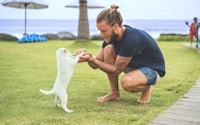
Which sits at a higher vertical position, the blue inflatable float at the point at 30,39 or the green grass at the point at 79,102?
the green grass at the point at 79,102

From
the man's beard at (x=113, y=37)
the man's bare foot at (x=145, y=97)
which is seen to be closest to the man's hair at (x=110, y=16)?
the man's beard at (x=113, y=37)

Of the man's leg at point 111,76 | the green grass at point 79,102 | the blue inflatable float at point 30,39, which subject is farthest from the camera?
the blue inflatable float at point 30,39

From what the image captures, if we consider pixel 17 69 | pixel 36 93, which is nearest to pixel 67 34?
pixel 17 69

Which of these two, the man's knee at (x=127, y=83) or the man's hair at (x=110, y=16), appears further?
the man's knee at (x=127, y=83)

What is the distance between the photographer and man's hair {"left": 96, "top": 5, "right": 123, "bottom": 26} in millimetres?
3000

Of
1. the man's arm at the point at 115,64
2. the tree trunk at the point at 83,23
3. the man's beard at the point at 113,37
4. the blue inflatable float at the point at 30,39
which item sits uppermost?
the man's beard at the point at 113,37

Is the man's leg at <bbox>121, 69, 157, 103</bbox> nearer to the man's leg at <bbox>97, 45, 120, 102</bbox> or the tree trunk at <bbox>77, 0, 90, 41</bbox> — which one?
the man's leg at <bbox>97, 45, 120, 102</bbox>

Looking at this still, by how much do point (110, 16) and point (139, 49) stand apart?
1.34ft

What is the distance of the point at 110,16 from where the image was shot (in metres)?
3.01

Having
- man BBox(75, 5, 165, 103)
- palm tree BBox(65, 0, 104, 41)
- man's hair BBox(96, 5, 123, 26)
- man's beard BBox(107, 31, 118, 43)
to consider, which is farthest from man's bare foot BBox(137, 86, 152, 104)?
palm tree BBox(65, 0, 104, 41)

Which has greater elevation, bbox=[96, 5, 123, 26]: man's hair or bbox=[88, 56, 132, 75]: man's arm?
bbox=[96, 5, 123, 26]: man's hair

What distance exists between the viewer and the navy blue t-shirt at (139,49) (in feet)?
10.00

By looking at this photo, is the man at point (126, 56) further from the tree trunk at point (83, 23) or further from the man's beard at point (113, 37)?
the tree trunk at point (83, 23)

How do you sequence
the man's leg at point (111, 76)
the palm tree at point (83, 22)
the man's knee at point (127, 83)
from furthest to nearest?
the palm tree at point (83, 22) → the man's leg at point (111, 76) → the man's knee at point (127, 83)
